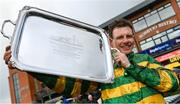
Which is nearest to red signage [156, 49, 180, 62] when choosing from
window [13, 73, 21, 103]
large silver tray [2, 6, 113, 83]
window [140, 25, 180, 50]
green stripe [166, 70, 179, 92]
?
window [140, 25, 180, 50]

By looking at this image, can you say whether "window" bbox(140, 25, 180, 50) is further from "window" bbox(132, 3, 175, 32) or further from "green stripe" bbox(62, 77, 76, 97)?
"green stripe" bbox(62, 77, 76, 97)

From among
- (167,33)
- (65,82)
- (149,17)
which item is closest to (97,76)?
(65,82)

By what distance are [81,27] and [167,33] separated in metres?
25.2

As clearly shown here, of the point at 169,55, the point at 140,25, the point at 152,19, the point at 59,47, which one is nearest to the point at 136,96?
the point at 59,47

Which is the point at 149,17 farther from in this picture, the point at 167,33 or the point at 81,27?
the point at 81,27

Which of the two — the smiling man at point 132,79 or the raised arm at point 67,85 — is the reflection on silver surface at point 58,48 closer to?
the raised arm at point 67,85

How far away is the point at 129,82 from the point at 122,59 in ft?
0.71

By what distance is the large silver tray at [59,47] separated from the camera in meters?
1.32

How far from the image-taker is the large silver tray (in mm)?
1315

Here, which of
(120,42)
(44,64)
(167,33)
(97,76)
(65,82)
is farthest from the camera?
(167,33)

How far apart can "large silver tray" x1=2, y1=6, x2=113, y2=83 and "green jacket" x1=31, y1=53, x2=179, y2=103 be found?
253mm

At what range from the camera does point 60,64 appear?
137cm

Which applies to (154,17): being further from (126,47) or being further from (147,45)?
(126,47)

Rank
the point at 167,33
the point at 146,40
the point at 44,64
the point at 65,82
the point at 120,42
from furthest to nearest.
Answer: the point at 146,40
the point at 167,33
the point at 120,42
the point at 65,82
the point at 44,64
